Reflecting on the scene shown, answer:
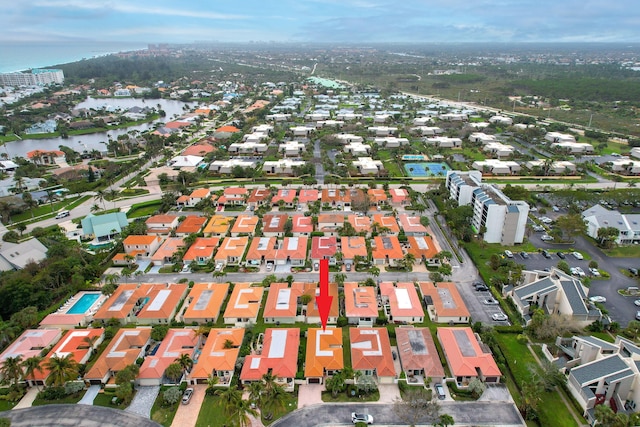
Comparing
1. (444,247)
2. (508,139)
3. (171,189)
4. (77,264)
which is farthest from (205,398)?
(508,139)

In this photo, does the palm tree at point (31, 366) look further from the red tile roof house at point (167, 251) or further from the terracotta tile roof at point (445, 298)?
the terracotta tile roof at point (445, 298)

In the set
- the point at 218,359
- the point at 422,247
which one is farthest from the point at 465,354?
the point at 218,359

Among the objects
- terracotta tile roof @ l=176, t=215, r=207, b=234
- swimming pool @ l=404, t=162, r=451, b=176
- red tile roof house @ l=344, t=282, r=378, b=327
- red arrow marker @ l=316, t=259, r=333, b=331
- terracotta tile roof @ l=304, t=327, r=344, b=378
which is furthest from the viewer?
swimming pool @ l=404, t=162, r=451, b=176

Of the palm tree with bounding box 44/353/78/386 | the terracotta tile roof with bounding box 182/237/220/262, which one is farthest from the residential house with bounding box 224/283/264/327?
the palm tree with bounding box 44/353/78/386

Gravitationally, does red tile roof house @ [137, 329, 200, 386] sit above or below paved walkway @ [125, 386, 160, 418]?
above

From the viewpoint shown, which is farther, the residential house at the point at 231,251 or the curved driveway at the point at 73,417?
the residential house at the point at 231,251

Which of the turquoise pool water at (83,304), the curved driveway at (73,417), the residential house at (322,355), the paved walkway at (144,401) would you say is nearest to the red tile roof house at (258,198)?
the turquoise pool water at (83,304)

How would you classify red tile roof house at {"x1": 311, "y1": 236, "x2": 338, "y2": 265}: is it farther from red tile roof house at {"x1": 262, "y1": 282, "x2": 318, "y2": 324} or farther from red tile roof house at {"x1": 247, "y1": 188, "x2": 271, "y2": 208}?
red tile roof house at {"x1": 247, "y1": 188, "x2": 271, "y2": 208}
